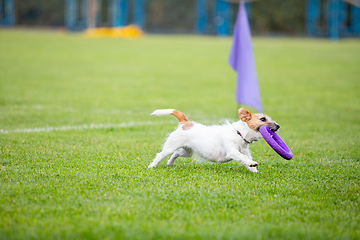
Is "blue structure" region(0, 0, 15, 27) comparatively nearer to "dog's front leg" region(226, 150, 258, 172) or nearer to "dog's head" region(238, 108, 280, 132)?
"dog's head" region(238, 108, 280, 132)

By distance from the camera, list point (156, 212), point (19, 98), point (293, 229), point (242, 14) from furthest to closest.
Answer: point (19, 98) < point (242, 14) < point (156, 212) < point (293, 229)

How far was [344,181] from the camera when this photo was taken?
186 inches

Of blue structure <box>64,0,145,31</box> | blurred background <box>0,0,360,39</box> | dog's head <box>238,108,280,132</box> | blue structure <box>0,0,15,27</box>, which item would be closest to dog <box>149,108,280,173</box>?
dog's head <box>238,108,280,132</box>

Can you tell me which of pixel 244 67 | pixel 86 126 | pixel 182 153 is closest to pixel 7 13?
pixel 86 126

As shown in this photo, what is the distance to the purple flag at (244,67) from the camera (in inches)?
308

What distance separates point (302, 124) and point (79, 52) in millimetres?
19208

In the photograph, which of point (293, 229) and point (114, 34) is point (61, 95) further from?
point (114, 34)

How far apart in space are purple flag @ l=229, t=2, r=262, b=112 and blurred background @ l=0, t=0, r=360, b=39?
4264cm

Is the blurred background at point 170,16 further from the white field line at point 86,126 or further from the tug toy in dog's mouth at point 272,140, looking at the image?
the tug toy in dog's mouth at point 272,140

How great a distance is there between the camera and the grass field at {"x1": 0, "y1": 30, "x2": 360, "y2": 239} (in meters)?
3.34

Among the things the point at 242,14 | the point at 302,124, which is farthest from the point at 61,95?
the point at 302,124

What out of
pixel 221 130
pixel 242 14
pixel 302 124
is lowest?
pixel 302 124

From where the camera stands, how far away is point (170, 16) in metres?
57.1

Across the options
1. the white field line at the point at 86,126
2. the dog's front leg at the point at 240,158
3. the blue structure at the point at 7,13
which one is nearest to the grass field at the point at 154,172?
the white field line at the point at 86,126
